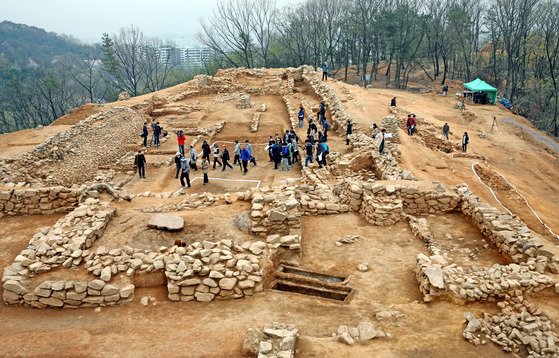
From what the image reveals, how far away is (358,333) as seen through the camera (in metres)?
7.15

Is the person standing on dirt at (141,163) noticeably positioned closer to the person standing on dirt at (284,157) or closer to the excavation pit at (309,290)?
the person standing on dirt at (284,157)

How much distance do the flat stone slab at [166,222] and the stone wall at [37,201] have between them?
3.52 m

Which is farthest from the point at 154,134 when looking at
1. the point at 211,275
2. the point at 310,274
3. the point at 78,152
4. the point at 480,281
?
the point at 480,281

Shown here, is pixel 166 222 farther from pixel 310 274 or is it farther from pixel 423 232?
pixel 423 232

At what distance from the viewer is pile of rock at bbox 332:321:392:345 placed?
699 cm

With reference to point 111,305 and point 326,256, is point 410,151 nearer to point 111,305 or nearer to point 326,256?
point 326,256

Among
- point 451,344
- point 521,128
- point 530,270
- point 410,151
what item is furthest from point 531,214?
point 521,128

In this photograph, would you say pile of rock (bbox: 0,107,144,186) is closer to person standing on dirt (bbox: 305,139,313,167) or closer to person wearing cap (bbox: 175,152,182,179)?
person wearing cap (bbox: 175,152,182,179)

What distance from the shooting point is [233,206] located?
1182 cm

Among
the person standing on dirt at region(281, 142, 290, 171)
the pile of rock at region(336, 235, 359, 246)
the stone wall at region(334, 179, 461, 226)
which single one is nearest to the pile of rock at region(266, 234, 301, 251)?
the pile of rock at region(336, 235, 359, 246)

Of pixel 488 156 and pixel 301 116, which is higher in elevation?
pixel 301 116

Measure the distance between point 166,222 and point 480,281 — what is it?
7.19 metres

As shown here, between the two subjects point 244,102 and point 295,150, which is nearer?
point 295,150

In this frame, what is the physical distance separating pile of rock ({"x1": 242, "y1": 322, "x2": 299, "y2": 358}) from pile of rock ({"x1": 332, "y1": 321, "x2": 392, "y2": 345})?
75 centimetres
